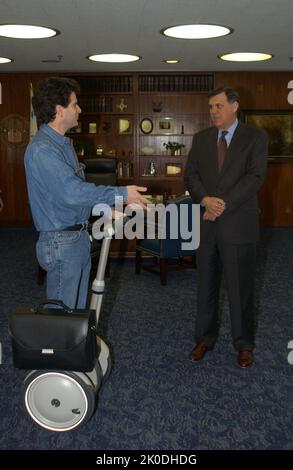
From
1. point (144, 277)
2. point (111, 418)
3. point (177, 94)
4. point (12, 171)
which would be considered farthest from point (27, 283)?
point (177, 94)

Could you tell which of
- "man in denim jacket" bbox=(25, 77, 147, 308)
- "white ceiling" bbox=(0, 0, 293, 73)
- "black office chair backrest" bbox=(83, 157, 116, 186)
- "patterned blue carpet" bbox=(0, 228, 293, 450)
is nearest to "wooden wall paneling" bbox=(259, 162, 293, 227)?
"white ceiling" bbox=(0, 0, 293, 73)

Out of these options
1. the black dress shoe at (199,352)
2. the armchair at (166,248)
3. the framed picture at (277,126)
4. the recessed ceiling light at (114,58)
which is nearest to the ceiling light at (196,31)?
the recessed ceiling light at (114,58)

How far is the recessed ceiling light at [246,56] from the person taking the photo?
7.41 metres

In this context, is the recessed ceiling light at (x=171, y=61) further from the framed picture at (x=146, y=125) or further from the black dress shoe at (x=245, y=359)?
the black dress shoe at (x=245, y=359)

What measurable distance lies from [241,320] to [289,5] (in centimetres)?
319

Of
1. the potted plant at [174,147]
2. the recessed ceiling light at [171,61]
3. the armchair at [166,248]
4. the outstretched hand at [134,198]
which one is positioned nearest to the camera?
the outstretched hand at [134,198]

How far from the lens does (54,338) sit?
2.32m

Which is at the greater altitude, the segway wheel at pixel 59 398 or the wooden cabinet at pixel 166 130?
the wooden cabinet at pixel 166 130

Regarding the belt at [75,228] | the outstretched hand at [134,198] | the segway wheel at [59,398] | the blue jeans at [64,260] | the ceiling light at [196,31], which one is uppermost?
the ceiling light at [196,31]

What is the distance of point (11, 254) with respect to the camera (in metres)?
7.07

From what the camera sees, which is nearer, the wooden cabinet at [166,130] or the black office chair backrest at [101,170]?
the black office chair backrest at [101,170]

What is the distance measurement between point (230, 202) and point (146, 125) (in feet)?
21.0

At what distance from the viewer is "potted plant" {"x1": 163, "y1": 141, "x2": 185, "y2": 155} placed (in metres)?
9.01
